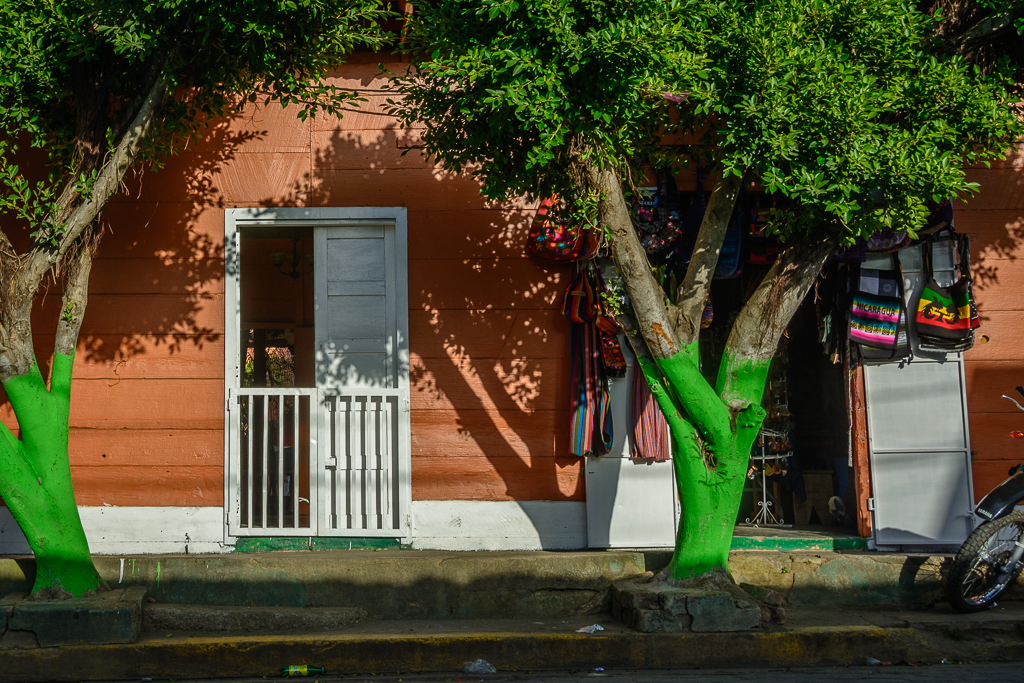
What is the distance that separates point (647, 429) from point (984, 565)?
7.88 feet

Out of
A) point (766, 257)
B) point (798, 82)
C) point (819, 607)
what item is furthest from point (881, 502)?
point (798, 82)

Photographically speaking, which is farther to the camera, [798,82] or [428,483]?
[428,483]

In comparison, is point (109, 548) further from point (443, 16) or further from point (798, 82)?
point (798, 82)

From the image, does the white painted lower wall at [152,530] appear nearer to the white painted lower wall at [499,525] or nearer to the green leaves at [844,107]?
the white painted lower wall at [499,525]

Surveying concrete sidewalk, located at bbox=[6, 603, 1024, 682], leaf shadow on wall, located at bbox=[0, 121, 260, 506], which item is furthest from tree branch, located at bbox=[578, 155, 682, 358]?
leaf shadow on wall, located at bbox=[0, 121, 260, 506]

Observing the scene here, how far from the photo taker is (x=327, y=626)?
516cm

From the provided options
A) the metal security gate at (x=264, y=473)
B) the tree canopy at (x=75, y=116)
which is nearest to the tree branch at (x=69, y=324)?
the tree canopy at (x=75, y=116)

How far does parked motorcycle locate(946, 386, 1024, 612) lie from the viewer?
16.7 feet

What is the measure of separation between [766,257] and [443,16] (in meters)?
3.24

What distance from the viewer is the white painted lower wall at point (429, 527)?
6.26 meters

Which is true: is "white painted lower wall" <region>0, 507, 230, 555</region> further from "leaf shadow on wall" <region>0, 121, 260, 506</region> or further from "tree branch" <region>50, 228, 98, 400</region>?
"tree branch" <region>50, 228, 98, 400</region>

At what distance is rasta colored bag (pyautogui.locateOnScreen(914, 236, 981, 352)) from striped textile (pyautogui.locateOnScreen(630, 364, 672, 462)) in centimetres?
216

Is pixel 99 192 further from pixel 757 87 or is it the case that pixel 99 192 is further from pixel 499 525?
pixel 757 87

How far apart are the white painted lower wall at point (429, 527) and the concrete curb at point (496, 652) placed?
1436 millimetres
